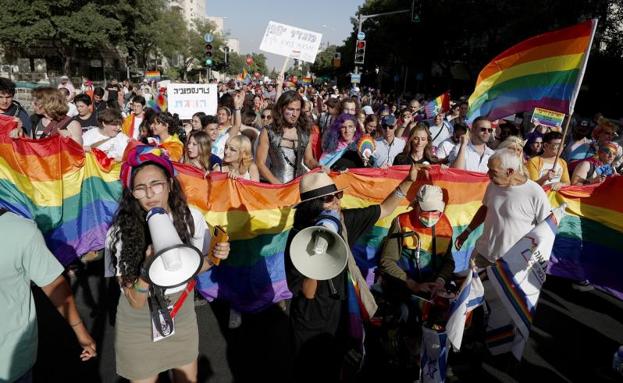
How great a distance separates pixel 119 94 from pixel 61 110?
8968 millimetres

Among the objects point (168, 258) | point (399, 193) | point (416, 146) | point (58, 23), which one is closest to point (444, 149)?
point (416, 146)

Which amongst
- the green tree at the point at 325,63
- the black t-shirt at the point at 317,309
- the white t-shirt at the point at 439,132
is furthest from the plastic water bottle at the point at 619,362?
the green tree at the point at 325,63

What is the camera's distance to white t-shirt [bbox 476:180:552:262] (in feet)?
11.7

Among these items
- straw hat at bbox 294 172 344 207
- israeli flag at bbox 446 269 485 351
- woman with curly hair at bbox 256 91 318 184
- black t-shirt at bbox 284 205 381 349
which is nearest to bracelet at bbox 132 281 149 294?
black t-shirt at bbox 284 205 381 349

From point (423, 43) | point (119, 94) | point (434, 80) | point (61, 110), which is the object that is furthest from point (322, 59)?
point (61, 110)

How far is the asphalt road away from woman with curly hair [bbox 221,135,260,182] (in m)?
1.40

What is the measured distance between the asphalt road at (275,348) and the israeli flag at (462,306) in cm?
94

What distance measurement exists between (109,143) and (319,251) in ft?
14.3

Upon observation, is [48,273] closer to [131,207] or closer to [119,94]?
[131,207]

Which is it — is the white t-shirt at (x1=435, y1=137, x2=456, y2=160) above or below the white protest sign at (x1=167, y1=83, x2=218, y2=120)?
below

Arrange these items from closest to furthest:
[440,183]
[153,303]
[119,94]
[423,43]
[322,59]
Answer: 1. [153,303]
2. [440,183]
3. [119,94]
4. [423,43]
5. [322,59]

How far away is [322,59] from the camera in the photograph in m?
96.2

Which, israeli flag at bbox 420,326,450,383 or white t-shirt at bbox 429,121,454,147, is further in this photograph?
white t-shirt at bbox 429,121,454,147

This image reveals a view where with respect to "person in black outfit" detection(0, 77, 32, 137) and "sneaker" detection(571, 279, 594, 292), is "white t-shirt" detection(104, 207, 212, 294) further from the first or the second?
"sneaker" detection(571, 279, 594, 292)
